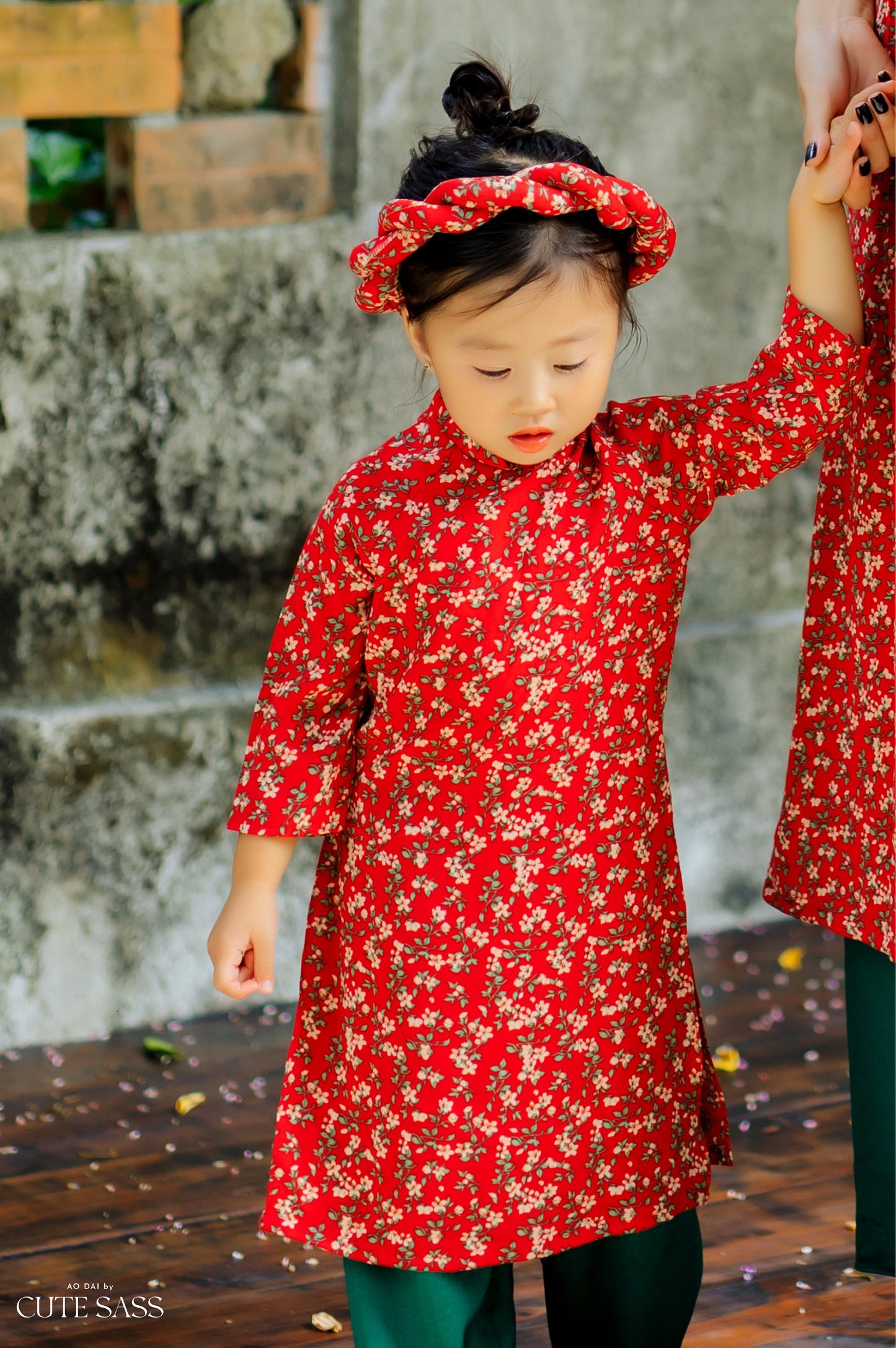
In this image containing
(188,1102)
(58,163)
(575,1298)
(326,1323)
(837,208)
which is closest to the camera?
(837,208)

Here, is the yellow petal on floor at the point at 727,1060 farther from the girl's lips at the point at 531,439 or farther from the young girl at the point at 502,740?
the girl's lips at the point at 531,439

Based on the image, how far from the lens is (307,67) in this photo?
9.44 feet

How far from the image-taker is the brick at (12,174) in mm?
2721

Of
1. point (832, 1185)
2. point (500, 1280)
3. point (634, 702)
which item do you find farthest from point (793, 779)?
point (832, 1185)

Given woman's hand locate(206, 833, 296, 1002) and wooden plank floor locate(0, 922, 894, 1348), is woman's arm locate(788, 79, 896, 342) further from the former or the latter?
wooden plank floor locate(0, 922, 894, 1348)

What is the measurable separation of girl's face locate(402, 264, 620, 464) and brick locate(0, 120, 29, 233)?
58.0 inches

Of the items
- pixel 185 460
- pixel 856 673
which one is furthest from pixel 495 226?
pixel 185 460

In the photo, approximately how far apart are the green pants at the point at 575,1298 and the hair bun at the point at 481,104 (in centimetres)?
112

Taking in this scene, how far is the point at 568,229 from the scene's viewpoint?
1494 millimetres

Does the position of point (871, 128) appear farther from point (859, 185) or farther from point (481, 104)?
point (481, 104)

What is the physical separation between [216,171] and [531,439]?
61.5 inches

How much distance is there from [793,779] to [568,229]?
660 millimetres

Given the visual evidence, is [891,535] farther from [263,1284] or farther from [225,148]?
[225,148]

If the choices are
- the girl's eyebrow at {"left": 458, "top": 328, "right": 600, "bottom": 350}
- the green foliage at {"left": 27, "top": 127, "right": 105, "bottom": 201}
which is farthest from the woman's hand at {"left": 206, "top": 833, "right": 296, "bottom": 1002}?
the green foliage at {"left": 27, "top": 127, "right": 105, "bottom": 201}
